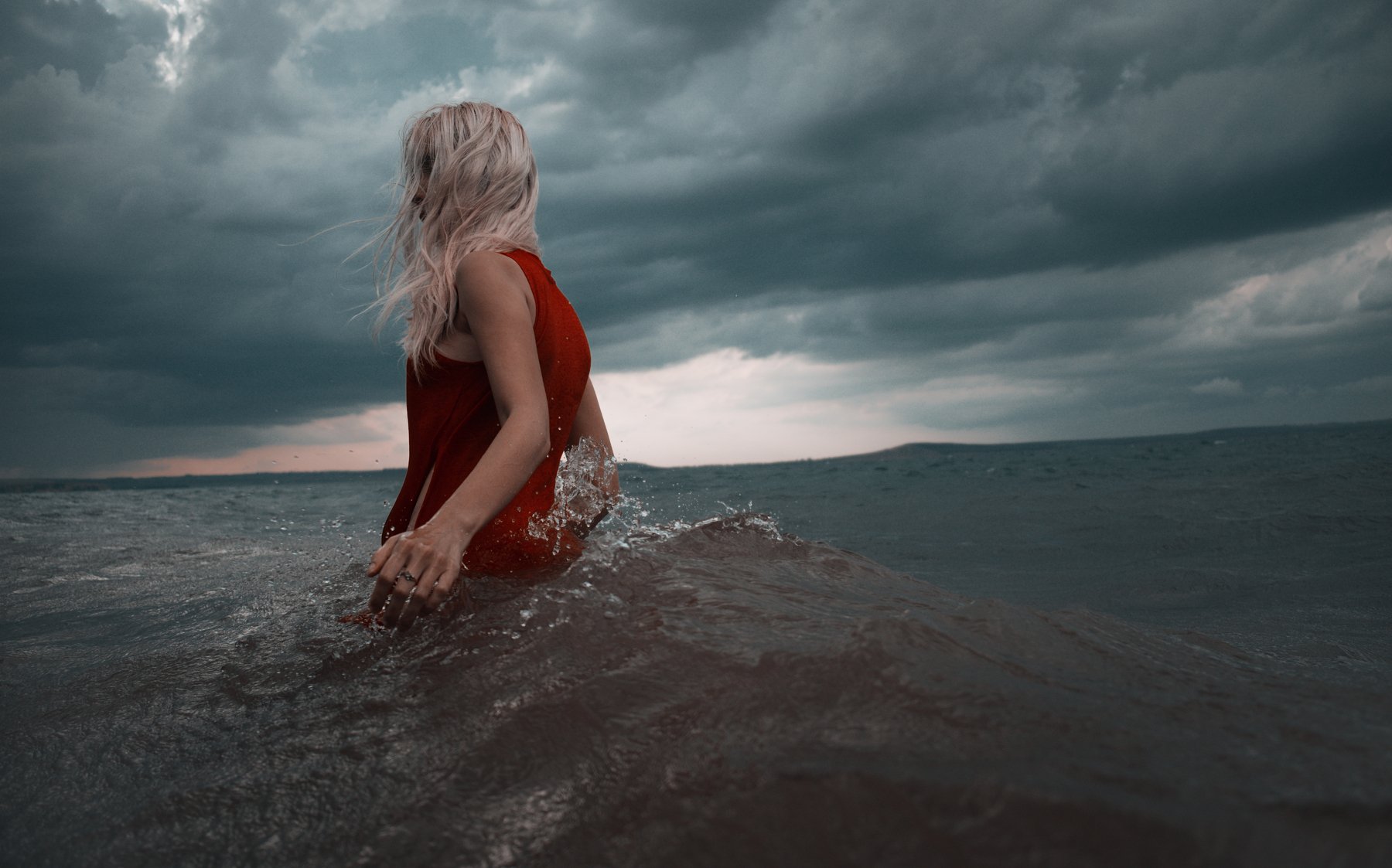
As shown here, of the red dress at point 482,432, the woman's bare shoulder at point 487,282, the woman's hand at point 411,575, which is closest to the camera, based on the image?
the woman's hand at point 411,575

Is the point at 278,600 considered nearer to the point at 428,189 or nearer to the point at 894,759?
the point at 428,189

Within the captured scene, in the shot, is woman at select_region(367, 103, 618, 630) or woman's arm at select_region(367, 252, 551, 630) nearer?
woman's arm at select_region(367, 252, 551, 630)

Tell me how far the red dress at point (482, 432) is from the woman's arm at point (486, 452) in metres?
0.14

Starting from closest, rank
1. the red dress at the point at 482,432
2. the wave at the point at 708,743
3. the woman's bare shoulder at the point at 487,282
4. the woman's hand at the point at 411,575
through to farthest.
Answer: the wave at the point at 708,743
the woman's hand at the point at 411,575
the woman's bare shoulder at the point at 487,282
the red dress at the point at 482,432

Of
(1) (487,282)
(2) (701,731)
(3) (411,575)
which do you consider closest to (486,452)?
(3) (411,575)

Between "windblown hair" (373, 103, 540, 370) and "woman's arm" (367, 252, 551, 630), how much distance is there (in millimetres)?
134

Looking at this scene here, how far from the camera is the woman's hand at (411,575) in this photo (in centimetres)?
174

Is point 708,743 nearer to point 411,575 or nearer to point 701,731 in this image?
point 701,731

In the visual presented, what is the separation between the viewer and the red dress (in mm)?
2439

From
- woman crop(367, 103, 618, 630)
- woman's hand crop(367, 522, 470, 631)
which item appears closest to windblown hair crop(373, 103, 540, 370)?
woman crop(367, 103, 618, 630)

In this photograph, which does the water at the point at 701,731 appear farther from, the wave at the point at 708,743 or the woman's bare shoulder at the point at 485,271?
the woman's bare shoulder at the point at 485,271

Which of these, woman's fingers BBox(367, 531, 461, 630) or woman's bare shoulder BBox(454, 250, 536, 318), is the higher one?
woman's bare shoulder BBox(454, 250, 536, 318)

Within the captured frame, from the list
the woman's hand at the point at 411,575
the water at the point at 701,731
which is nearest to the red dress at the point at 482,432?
the water at the point at 701,731

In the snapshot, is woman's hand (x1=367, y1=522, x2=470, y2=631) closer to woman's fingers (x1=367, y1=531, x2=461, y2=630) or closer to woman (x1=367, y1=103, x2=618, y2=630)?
woman's fingers (x1=367, y1=531, x2=461, y2=630)
